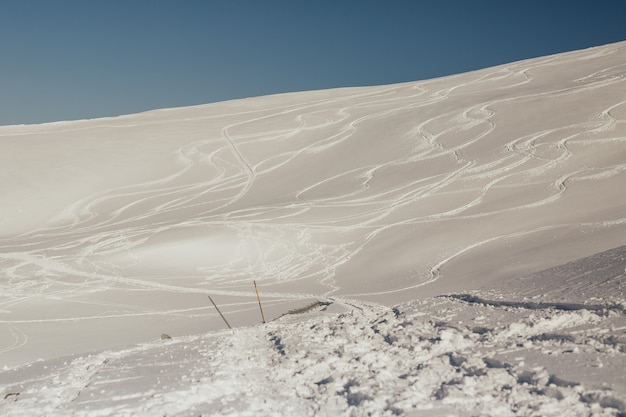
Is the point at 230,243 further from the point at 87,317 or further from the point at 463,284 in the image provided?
the point at 463,284

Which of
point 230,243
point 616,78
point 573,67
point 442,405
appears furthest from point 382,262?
point 573,67

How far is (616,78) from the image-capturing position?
33812mm

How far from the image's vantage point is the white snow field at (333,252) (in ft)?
20.1

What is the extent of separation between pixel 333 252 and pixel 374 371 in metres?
13.6

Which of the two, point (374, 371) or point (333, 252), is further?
point (333, 252)

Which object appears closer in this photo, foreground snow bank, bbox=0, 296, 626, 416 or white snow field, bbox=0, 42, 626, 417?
foreground snow bank, bbox=0, 296, 626, 416

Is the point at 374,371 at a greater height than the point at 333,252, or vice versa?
the point at 333,252

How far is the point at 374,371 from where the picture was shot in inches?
247

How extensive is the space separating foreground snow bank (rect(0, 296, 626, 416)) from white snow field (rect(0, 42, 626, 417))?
0.03 metres

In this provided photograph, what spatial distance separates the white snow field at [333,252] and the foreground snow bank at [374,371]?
3cm

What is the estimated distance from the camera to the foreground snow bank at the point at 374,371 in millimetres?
5324

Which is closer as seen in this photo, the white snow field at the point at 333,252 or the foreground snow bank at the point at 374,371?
the foreground snow bank at the point at 374,371

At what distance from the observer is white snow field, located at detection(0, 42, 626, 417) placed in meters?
6.12

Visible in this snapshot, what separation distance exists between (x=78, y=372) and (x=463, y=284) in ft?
31.3
